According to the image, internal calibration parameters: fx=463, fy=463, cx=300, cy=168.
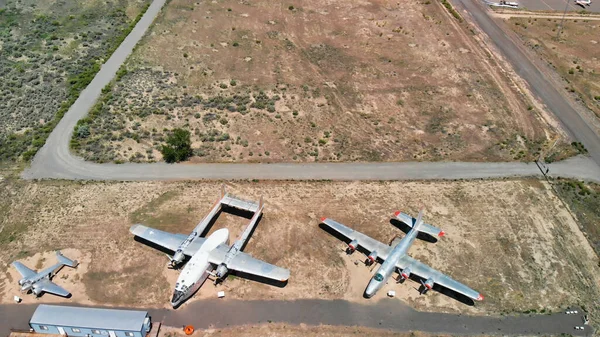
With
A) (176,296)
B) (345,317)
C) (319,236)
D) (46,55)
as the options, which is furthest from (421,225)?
(46,55)

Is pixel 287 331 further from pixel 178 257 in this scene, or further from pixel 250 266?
pixel 178 257

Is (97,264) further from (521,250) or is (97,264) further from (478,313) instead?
(521,250)

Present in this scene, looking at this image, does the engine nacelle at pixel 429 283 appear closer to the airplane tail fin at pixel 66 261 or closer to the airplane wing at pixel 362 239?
the airplane wing at pixel 362 239

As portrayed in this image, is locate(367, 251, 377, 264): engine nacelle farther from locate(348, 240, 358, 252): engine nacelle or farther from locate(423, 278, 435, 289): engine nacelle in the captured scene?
locate(423, 278, 435, 289): engine nacelle

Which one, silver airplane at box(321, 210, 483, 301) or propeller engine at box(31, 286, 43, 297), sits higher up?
silver airplane at box(321, 210, 483, 301)

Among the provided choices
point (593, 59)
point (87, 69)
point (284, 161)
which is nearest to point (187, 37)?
point (87, 69)

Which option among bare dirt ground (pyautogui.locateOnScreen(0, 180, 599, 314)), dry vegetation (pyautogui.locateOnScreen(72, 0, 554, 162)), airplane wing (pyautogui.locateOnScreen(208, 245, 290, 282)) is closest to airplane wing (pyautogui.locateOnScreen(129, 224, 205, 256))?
bare dirt ground (pyautogui.locateOnScreen(0, 180, 599, 314))

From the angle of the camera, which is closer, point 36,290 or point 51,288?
point 36,290

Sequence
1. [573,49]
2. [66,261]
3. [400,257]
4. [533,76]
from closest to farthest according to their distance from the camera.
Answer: [66,261]
[400,257]
[533,76]
[573,49]
